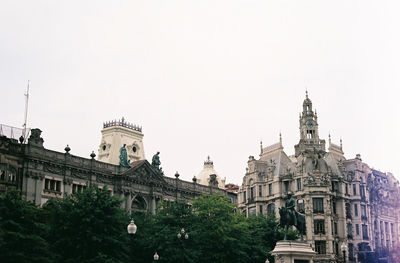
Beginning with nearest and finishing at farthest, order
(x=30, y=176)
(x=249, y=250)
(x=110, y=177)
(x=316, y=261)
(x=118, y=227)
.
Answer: (x=118, y=227), (x=30, y=176), (x=249, y=250), (x=110, y=177), (x=316, y=261)

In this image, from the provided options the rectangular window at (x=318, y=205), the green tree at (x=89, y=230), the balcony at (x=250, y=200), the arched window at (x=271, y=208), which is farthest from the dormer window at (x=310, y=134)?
the green tree at (x=89, y=230)

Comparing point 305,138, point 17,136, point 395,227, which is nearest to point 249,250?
point 17,136

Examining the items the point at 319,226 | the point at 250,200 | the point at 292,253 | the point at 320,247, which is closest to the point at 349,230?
the point at 319,226

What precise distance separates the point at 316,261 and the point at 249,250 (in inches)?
990

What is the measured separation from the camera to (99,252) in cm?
4716

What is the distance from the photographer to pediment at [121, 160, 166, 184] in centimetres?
7294

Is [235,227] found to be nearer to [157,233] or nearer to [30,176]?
[157,233]

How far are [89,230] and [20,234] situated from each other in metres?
6.27

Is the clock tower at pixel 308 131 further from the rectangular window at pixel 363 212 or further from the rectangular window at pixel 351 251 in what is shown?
the rectangular window at pixel 351 251

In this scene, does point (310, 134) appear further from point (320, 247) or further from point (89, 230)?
point (89, 230)

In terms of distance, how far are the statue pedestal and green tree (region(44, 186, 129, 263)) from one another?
14.6m

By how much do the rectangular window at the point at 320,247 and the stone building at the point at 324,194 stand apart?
161mm

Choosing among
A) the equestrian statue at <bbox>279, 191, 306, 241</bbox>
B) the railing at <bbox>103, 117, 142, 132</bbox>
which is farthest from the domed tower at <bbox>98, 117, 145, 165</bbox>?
the equestrian statue at <bbox>279, 191, 306, 241</bbox>

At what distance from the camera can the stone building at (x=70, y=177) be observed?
59.2 metres
